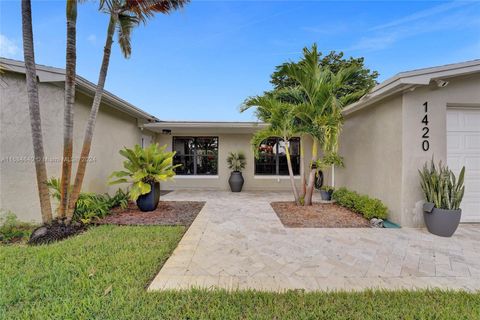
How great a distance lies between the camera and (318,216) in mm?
5008

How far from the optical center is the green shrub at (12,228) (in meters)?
3.94

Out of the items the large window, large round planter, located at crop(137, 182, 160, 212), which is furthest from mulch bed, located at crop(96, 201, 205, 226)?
the large window

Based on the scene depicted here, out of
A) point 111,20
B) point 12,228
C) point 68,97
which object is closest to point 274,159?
point 111,20

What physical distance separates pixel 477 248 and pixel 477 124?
2.73 meters

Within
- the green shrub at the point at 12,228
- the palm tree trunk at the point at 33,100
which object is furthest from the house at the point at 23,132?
the palm tree trunk at the point at 33,100

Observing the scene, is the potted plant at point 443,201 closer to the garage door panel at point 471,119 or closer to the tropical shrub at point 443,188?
the tropical shrub at point 443,188

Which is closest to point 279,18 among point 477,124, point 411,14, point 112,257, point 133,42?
point 411,14

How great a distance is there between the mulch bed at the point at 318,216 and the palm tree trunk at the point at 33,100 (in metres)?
4.63

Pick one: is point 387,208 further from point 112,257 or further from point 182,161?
point 182,161

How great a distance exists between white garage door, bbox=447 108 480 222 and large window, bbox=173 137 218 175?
7716 millimetres

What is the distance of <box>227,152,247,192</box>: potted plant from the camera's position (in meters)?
8.82

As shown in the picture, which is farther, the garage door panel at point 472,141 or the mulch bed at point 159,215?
the mulch bed at point 159,215

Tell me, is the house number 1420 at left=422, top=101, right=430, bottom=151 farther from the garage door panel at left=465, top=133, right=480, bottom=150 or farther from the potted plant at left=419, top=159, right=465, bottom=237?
the garage door panel at left=465, top=133, right=480, bottom=150

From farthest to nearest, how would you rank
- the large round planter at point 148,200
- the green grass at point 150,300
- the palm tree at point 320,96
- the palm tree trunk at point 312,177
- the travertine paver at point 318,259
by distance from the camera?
1. the palm tree trunk at point 312,177
2. the large round planter at point 148,200
3. the palm tree at point 320,96
4. the travertine paver at point 318,259
5. the green grass at point 150,300
